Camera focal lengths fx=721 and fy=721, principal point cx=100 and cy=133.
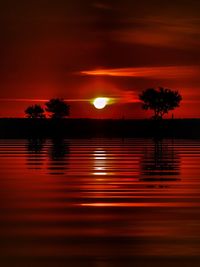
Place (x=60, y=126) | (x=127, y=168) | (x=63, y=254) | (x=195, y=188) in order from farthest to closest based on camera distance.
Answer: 1. (x=60, y=126)
2. (x=127, y=168)
3. (x=195, y=188)
4. (x=63, y=254)

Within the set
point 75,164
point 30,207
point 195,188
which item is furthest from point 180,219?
point 75,164

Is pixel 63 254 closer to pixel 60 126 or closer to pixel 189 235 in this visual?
pixel 189 235

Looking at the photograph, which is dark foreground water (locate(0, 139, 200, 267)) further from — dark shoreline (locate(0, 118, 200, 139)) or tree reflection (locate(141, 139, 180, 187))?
dark shoreline (locate(0, 118, 200, 139))

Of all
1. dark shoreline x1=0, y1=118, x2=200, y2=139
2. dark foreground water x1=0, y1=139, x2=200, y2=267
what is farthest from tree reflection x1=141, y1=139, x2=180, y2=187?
dark shoreline x1=0, y1=118, x2=200, y2=139

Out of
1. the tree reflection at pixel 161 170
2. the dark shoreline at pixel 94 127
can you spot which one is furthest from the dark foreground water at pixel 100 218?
the dark shoreline at pixel 94 127

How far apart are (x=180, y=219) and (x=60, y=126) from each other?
10879 cm

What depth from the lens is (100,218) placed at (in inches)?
435

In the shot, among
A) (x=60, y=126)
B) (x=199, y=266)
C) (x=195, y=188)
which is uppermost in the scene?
(x=60, y=126)

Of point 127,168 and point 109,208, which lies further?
point 127,168

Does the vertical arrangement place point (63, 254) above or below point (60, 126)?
below

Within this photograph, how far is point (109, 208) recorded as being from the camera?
12.2 m

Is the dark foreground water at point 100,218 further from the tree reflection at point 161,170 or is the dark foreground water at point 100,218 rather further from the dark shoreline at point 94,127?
the dark shoreline at point 94,127

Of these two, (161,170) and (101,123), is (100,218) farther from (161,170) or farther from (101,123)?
(101,123)

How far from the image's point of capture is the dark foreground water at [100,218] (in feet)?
26.8
